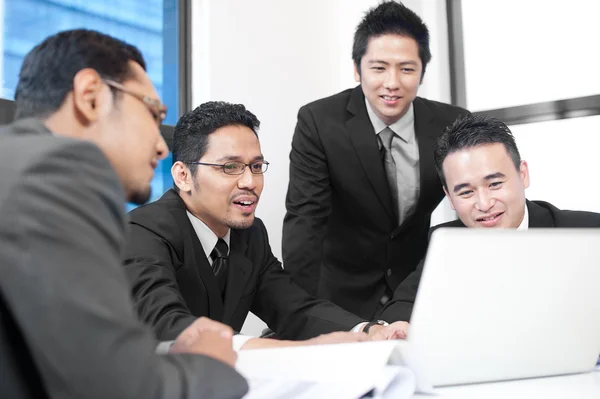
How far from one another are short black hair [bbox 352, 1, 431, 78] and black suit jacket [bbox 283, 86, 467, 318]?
0.19m

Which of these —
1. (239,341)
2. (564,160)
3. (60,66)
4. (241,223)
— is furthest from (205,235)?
(564,160)

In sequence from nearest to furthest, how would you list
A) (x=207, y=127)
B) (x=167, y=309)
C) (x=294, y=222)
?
1. (x=167, y=309)
2. (x=207, y=127)
3. (x=294, y=222)

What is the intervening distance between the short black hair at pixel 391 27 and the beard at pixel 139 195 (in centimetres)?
167

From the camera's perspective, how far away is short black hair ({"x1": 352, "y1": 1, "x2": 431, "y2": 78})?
2.38 metres

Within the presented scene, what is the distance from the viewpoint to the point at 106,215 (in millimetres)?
665

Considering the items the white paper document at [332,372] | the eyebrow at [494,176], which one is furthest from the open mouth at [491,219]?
the white paper document at [332,372]

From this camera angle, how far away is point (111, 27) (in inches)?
124

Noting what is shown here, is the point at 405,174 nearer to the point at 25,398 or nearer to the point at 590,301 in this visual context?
the point at 590,301

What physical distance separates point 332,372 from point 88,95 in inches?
19.2

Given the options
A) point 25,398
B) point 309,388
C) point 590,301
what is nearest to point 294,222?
point 590,301

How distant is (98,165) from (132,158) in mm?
190

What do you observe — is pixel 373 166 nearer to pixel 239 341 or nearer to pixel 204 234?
pixel 204 234

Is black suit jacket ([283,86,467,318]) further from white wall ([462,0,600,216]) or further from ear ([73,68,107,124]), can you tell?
ear ([73,68,107,124])

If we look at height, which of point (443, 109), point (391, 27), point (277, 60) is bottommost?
point (443, 109)
